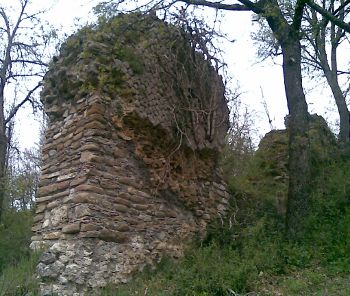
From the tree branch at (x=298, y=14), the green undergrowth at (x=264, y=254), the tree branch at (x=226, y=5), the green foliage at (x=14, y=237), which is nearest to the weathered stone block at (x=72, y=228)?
the green undergrowth at (x=264, y=254)

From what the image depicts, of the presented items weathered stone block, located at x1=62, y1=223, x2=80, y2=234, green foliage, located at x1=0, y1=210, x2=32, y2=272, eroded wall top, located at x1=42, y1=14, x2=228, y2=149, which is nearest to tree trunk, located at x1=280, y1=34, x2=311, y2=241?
eroded wall top, located at x1=42, y1=14, x2=228, y2=149

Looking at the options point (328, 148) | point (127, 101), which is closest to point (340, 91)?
point (328, 148)

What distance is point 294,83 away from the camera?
8.20 metres

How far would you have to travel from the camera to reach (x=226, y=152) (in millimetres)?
11203

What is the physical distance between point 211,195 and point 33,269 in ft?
12.4

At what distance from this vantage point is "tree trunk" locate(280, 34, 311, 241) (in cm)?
749

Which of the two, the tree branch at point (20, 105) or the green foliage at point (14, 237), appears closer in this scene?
the green foliage at point (14, 237)

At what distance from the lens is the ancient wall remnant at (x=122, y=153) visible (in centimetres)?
603

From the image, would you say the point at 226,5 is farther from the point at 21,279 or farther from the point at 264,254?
the point at 21,279

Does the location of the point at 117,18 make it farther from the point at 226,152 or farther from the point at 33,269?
the point at 226,152

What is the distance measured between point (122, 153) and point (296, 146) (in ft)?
10.0

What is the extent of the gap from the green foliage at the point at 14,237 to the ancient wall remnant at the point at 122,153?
0.95 meters

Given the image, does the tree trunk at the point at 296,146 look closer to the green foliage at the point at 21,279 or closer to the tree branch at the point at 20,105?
the green foliage at the point at 21,279

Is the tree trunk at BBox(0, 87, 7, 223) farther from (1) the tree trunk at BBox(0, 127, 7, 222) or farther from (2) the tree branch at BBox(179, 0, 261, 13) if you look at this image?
(2) the tree branch at BBox(179, 0, 261, 13)
